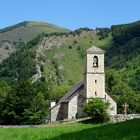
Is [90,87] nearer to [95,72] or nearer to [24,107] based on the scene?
[95,72]

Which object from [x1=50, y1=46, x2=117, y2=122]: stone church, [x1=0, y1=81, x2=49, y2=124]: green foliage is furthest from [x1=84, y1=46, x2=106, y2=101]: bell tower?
[x1=0, y1=81, x2=49, y2=124]: green foliage

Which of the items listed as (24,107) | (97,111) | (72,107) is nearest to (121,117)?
(97,111)

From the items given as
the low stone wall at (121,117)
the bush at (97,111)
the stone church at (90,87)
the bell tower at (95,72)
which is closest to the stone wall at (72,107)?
the stone church at (90,87)

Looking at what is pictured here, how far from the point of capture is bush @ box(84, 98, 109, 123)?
211 ft

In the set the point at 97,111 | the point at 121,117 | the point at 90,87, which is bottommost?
the point at 121,117

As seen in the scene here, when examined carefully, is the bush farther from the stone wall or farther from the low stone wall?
the stone wall

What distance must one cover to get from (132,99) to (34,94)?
1029 inches

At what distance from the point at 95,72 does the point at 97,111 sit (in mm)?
14608

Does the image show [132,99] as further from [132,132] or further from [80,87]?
[132,132]

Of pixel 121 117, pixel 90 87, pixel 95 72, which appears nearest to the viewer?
pixel 121 117

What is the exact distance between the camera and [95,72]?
3120 inches

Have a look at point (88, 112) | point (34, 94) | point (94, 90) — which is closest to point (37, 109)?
point (34, 94)

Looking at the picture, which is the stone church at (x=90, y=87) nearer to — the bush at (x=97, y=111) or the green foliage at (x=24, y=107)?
the green foliage at (x=24, y=107)

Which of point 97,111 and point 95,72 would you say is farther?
point 95,72
